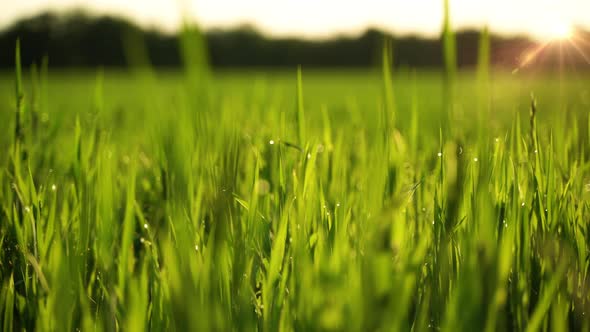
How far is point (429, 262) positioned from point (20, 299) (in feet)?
1.76

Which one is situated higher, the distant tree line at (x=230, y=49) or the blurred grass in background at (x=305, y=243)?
the distant tree line at (x=230, y=49)

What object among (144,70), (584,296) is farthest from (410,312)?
(144,70)

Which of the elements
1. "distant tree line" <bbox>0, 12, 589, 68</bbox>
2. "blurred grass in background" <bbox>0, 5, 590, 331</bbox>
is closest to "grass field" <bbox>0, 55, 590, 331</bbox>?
"blurred grass in background" <bbox>0, 5, 590, 331</bbox>

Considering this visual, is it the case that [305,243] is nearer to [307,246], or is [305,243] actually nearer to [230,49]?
[307,246]

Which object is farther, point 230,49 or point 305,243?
point 230,49

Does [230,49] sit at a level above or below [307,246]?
above

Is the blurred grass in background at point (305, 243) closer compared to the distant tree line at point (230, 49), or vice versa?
the blurred grass in background at point (305, 243)

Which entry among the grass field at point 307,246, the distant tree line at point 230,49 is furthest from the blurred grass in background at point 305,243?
the distant tree line at point 230,49

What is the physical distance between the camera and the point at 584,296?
620mm

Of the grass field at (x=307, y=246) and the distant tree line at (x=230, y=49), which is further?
the distant tree line at (x=230, y=49)

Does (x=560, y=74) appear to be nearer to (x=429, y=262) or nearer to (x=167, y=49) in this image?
(x=429, y=262)

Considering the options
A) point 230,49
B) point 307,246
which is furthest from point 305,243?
point 230,49

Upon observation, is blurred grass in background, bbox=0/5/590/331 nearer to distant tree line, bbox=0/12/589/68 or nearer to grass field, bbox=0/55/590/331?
grass field, bbox=0/55/590/331

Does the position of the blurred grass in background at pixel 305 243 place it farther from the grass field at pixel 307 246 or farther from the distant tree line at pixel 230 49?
the distant tree line at pixel 230 49
